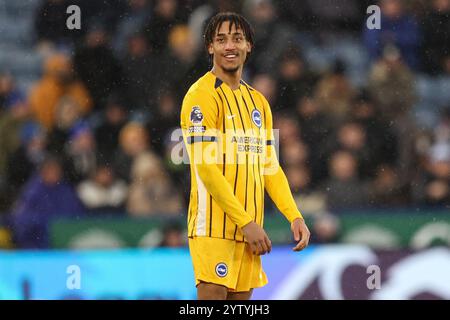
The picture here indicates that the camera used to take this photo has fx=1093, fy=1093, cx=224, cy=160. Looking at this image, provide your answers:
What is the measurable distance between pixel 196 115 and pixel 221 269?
2.68 ft

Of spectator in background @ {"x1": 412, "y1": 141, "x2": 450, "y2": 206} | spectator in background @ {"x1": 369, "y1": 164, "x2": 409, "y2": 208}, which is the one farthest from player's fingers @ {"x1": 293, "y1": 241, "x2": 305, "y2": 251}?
spectator in background @ {"x1": 412, "y1": 141, "x2": 450, "y2": 206}

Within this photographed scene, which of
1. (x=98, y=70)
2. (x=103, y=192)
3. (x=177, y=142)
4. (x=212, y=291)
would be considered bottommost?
(x=212, y=291)

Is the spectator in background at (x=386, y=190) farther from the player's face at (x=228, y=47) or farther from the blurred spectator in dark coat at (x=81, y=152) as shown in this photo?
the player's face at (x=228, y=47)

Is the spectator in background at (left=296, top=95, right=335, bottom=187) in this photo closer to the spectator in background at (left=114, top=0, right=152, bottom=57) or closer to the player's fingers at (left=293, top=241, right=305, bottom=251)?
the spectator in background at (left=114, top=0, right=152, bottom=57)

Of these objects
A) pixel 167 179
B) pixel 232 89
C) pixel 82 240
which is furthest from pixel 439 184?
pixel 232 89

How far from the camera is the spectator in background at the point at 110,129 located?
9305 mm

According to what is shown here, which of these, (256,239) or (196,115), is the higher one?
(196,115)

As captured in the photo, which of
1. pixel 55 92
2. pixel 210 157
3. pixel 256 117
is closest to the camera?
pixel 210 157

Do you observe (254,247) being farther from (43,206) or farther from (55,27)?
(55,27)

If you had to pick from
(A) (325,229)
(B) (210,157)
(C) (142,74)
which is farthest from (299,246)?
(C) (142,74)

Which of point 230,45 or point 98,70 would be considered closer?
point 230,45

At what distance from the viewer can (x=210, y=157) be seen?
18.7ft

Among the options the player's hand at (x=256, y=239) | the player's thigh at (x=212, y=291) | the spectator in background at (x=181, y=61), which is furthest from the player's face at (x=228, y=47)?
the spectator in background at (x=181, y=61)

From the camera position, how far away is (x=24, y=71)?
401 inches
